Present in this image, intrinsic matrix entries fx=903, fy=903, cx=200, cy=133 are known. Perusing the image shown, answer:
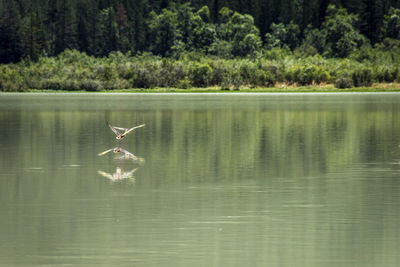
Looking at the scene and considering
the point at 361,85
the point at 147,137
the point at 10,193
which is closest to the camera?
the point at 10,193

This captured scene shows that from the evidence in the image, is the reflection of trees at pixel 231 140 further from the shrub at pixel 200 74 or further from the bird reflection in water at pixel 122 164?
the shrub at pixel 200 74

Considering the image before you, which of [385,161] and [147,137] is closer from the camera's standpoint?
[385,161]

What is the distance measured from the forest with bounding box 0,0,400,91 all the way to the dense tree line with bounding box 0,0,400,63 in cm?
21

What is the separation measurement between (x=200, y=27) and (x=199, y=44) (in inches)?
202

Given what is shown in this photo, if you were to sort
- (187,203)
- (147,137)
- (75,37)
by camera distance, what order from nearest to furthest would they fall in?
1. (187,203)
2. (147,137)
3. (75,37)

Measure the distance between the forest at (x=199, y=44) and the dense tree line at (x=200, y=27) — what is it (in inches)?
8.1

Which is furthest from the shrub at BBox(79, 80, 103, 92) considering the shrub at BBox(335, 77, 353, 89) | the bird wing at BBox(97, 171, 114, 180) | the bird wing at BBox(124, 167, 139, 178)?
the bird wing at BBox(97, 171, 114, 180)

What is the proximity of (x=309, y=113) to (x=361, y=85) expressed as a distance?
58.7m

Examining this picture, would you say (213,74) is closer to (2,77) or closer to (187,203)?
(2,77)

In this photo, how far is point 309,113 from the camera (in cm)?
5966

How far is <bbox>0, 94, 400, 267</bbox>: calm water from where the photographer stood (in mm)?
14812

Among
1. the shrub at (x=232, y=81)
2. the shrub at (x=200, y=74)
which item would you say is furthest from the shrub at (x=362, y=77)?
the shrub at (x=200, y=74)

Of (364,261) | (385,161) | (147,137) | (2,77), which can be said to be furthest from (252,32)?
(364,261)

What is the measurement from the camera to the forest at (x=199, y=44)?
Result: 4783 inches
